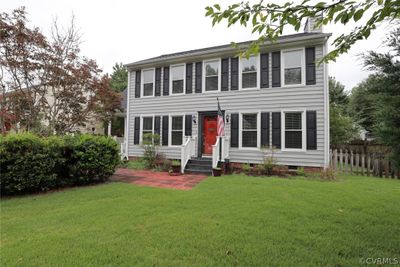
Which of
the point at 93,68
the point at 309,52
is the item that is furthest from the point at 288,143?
the point at 93,68

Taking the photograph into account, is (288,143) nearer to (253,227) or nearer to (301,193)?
(301,193)

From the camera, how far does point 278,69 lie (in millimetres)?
9359

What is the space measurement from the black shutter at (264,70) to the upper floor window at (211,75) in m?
2.10

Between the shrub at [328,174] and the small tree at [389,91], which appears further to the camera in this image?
the shrub at [328,174]

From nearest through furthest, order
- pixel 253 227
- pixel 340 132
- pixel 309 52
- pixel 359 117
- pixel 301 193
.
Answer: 1. pixel 253 227
2. pixel 301 193
3. pixel 309 52
4. pixel 340 132
5. pixel 359 117

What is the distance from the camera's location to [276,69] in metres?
9.39

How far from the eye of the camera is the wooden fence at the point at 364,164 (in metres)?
8.11

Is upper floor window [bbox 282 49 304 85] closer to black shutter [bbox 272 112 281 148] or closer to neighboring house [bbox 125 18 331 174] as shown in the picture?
neighboring house [bbox 125 18 331 174]

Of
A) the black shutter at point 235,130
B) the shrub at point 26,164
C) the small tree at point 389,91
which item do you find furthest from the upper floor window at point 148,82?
the small tree at point 389,91

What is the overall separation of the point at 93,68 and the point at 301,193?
10.5 meters

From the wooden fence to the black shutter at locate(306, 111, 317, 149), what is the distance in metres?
0.93

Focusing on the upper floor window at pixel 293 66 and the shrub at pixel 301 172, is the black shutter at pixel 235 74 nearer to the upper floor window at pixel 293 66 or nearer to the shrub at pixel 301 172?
the upper floor window at pixel 293 66

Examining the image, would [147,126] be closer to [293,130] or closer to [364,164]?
[293,130]

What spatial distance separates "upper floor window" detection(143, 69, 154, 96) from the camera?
12.0 m
